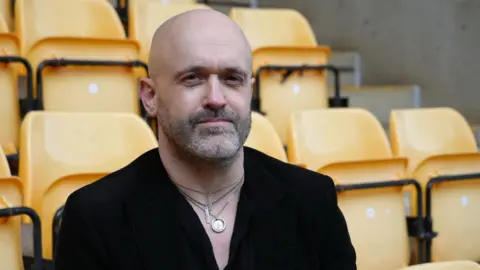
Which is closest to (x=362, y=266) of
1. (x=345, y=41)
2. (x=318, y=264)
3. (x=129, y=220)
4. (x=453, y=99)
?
(x=318, y=264)

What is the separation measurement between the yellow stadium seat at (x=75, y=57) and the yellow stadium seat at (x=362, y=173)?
420 mm

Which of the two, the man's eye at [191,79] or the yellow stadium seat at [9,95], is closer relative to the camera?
the man's eye at [191,79]

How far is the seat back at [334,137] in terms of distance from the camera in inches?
55.5

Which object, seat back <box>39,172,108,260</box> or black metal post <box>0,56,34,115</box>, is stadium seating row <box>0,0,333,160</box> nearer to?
black metal post <box>0,56,34,115</box>

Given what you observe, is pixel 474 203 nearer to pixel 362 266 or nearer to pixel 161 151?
pixel 362 266

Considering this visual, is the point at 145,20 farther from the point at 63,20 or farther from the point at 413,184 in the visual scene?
the point at 413,184

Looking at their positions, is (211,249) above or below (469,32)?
below

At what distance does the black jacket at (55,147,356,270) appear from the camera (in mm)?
579

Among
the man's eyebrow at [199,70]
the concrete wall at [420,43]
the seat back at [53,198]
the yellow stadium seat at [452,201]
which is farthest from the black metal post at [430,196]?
the concrete wall at [420,43]

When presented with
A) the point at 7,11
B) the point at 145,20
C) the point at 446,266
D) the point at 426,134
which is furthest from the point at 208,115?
the point at 7,11

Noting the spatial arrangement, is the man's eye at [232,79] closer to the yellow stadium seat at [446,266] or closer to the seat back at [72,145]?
the yellow stadium seat at [446,266]

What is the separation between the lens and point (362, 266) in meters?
1.23

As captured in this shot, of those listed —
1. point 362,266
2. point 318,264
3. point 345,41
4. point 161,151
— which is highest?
point 345,41

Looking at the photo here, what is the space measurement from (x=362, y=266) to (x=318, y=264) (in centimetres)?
62
